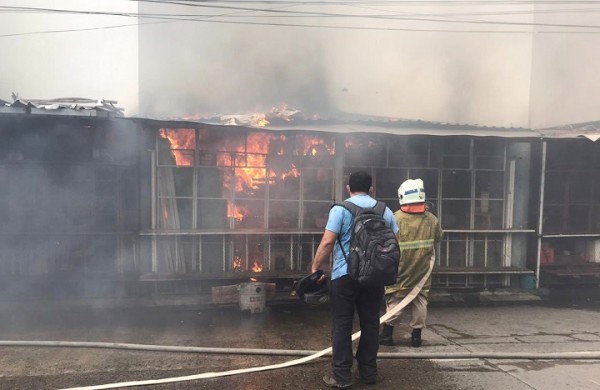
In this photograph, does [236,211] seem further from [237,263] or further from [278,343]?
[278,343]

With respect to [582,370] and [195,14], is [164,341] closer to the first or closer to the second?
[582,370]

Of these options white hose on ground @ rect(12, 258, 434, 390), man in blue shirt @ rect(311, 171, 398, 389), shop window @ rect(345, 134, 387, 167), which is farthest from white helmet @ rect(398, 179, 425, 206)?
shop window @ rect(345, 134, 387, 167)

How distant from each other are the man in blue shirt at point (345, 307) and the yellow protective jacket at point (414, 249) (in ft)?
2.61

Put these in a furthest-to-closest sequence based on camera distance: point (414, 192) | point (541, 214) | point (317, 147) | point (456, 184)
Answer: point (456, 184) < point (541, 214) < point (317, 147) < point (414, 192)

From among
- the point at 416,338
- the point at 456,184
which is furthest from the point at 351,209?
the point at 456,184

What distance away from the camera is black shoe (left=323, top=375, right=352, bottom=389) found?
10.2ft

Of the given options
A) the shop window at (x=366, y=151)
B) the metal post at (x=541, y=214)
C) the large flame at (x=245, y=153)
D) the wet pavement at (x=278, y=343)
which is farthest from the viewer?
the metal post at (x=541, y=214)

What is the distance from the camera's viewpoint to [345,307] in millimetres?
3148

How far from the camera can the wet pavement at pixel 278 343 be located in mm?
3336

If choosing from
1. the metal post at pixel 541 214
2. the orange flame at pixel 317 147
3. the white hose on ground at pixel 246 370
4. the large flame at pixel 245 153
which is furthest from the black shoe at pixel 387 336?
the metal post at pixel 541 214

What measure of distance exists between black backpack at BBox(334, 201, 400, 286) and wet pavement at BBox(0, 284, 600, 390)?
95 cm

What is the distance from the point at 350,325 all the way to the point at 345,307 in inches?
5.8

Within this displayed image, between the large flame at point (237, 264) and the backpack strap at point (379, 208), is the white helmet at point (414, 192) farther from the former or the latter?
the large flame at point (237, 264)

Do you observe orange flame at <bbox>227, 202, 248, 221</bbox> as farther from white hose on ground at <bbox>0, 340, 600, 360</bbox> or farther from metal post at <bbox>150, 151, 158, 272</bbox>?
white hose on ground at <bbox>0, 340, 600, 360</bbox>
